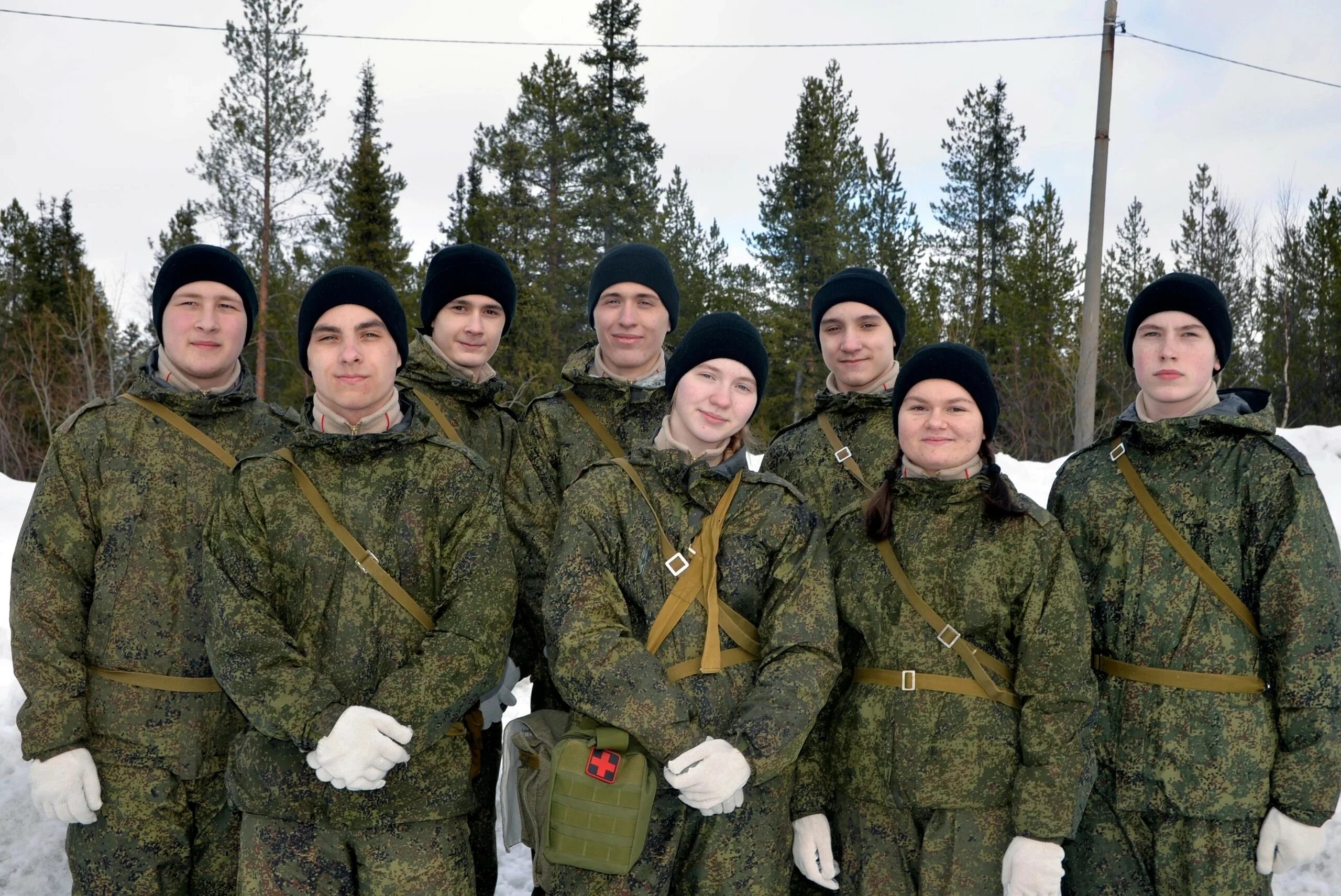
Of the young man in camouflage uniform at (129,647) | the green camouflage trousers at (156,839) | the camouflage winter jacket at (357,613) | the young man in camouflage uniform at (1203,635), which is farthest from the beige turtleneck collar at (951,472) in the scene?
the green camouflage trousers at (156,839)

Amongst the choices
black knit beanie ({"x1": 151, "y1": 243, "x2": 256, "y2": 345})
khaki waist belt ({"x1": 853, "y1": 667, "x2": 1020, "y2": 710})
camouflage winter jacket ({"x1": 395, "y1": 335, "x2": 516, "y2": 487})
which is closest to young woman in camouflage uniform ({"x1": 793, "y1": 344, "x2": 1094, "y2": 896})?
khaki waist belt ({"x1": 853, "y1": 667, "x2": 1020, "y2": 710})

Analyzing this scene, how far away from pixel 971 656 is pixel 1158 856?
2.80ft

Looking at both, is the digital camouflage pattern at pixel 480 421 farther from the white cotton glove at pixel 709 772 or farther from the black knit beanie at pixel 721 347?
the white cotton glove at pixel 709 772

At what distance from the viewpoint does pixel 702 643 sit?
2775 mm

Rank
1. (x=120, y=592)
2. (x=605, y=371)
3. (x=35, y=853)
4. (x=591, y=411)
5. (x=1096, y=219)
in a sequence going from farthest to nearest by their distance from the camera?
(x=1096, y=219) < (x=35, y=853) < (x=605, y=371) < (x=591, y=411) < (x=120, y=592)

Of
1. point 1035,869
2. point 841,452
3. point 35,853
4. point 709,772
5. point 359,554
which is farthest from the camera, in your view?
point 35,853

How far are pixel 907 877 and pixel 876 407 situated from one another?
169cm

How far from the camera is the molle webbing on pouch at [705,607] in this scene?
2.75m

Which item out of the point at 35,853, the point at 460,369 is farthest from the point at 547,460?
the point at 35,853

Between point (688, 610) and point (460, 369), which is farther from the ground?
point (460, 369)

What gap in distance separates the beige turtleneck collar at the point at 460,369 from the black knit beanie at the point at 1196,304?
7.96 feet

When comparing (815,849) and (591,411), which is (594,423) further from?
(815,849)

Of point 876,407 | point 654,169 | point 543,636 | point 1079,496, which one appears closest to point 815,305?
point 876,407

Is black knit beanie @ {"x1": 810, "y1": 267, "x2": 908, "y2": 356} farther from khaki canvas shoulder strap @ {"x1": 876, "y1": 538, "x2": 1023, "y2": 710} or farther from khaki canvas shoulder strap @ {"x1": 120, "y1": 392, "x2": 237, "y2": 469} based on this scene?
khaki canvas shoulder strap @ {"x1": 120, "y1": 392, "x2": 237, "y2": 469}
